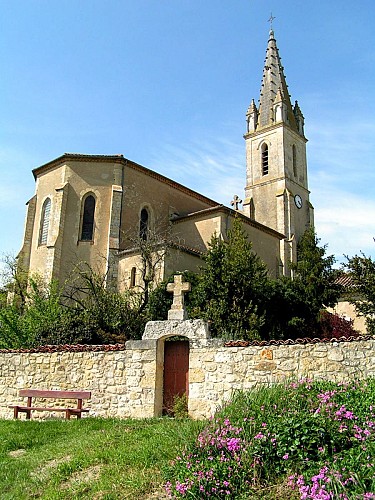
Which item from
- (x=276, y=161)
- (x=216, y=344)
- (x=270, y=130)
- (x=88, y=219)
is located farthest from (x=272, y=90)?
(x=216, y=344)

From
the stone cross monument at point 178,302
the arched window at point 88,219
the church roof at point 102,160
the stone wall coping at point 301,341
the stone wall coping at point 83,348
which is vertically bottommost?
the stone wall coping at point 83,348

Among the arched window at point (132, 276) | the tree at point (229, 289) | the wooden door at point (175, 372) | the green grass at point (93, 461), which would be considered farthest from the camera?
the arched window at point (132, 276)

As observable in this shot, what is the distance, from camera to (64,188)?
24.7m

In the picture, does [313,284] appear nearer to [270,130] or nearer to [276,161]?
[276,161]

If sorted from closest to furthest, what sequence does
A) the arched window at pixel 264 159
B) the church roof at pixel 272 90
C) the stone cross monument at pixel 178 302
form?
the stone cross monument at pixel 178 302
the arched window at pixel 264 159
the church roof at pixel 272 90

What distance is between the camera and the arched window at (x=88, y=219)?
81.4 ft

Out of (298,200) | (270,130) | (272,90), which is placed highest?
(272,90)

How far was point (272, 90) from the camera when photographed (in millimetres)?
41219

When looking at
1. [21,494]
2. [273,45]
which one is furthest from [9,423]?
[273,45]

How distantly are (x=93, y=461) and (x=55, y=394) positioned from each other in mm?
4283

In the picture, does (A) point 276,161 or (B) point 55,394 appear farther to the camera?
(A) point 276,161

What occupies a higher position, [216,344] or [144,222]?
[144,222]

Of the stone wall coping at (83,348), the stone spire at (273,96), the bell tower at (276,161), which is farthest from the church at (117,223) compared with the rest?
the stone spire at (273,96)

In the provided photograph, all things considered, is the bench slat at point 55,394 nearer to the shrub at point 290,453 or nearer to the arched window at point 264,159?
the shrub at point 290,453
